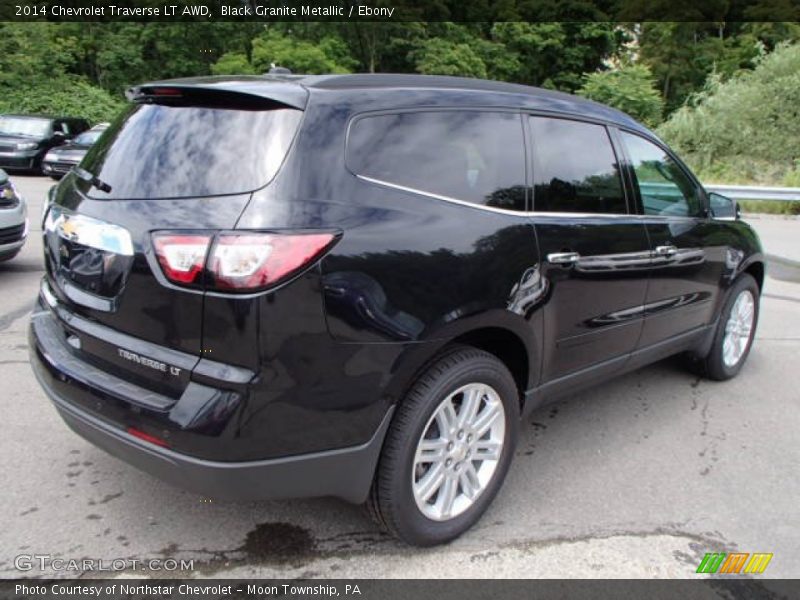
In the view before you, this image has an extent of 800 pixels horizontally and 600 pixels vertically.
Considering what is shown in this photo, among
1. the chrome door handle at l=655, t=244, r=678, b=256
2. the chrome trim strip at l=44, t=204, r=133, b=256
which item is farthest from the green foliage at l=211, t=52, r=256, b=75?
the chrome trim strip at l=44, t=204, r=133, b=256

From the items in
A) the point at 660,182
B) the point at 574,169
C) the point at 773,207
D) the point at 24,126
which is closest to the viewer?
the point at 574,169

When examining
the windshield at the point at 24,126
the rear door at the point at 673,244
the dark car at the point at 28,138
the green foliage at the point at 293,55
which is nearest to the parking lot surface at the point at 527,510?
the rear door at the point at 673,244

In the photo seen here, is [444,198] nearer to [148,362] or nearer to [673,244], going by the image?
[148,362]

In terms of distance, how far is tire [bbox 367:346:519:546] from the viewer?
2492mm

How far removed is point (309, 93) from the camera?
2383 millimetres

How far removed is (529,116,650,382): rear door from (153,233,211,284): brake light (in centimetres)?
144

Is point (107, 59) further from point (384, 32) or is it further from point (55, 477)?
point (55, 477)

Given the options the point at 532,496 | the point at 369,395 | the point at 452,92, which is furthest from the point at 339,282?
the point at 532,496

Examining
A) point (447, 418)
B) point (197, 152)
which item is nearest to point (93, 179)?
point (197, 152)

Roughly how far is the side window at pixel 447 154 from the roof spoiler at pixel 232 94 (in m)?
0.25

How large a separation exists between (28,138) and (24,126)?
79cm

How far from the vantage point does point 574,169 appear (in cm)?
328

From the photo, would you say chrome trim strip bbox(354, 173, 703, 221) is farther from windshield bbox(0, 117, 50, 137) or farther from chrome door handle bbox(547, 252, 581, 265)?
windshield bbox(0, 117, 50, 137)

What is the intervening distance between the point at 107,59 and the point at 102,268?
3705 centimetres
